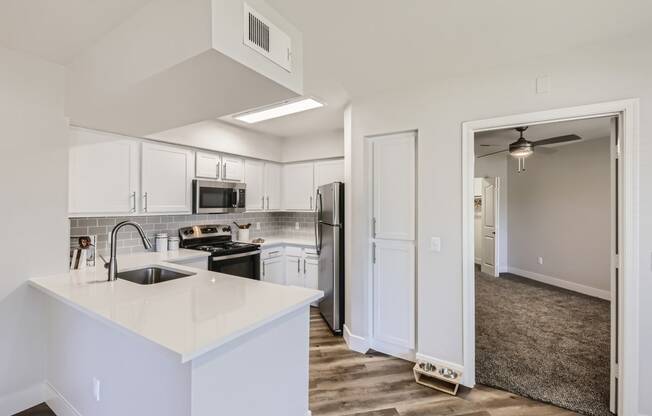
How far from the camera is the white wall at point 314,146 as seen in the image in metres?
4.21

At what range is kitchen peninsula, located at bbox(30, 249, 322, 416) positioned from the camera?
1.24 metres

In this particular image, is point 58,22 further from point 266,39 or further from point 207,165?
point 207,165

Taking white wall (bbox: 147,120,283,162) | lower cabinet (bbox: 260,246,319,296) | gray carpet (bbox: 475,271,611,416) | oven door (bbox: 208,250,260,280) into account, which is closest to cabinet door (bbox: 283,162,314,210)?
white wall (bbox: 147,120,283,162)

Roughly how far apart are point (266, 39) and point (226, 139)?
8.46ft

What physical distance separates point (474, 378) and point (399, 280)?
960mm

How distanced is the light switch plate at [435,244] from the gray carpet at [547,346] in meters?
1.12

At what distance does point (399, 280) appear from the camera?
280 cm

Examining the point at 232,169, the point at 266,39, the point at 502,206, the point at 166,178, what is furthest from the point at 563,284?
the point at 166,178

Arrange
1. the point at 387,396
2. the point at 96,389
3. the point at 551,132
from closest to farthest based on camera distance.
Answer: the point at 96,389
the point at 387,396
the point at 551,132

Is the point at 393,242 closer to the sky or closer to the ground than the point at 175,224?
closer to the ground

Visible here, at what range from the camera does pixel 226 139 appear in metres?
3.84

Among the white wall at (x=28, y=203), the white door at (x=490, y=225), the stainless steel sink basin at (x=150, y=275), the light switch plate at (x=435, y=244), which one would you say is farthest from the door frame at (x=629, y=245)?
the white door at (x=490, y=225)

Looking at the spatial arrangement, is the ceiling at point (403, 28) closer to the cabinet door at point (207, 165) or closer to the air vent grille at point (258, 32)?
the air vent grille at point (258, 32)

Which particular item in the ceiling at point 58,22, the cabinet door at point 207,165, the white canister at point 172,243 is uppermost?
the ceiling at point 58,22
